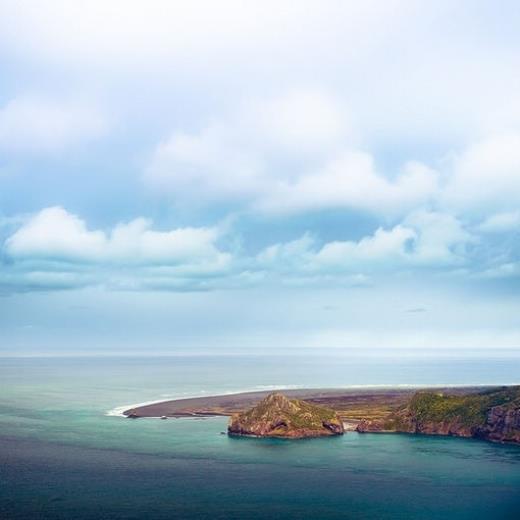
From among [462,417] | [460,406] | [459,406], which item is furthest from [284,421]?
[460,406]

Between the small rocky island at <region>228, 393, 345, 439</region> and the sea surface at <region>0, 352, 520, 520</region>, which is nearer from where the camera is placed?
the sea surface at <region>0, 352, 520, 520</region>

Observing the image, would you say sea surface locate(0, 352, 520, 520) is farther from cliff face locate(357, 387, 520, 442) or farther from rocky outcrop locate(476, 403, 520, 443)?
cliff face locate(357, 387, 520, 442)

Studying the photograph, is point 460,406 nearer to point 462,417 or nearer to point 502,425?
point 462,417

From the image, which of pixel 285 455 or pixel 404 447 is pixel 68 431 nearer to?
pixel 285 455

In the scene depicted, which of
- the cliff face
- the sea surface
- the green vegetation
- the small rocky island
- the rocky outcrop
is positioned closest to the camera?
the sea surface

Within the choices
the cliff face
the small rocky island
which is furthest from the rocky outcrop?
the small rocky island
